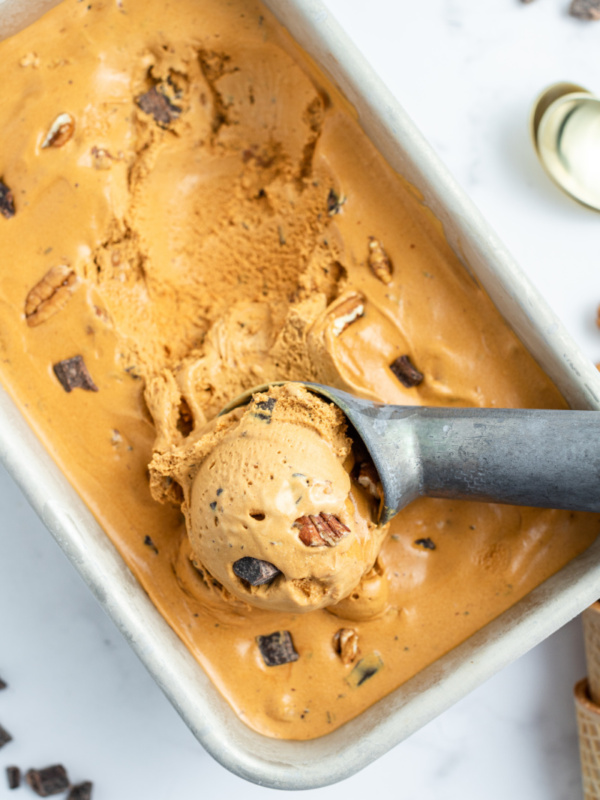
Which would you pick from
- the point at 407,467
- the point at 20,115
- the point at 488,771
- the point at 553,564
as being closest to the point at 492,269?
the point at 407,467

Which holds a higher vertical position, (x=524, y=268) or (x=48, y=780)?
(x=524, y=268)

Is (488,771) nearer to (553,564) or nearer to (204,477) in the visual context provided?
(553,564)

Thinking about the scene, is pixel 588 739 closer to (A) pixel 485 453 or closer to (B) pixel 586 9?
(A) pixel 485 453

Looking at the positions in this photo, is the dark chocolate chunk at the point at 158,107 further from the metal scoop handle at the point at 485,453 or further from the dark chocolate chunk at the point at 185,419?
the metal scoop handle at the point at 485,453

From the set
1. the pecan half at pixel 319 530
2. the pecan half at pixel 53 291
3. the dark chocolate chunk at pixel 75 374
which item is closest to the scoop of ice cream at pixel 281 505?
the pecan half at pixel 319 530

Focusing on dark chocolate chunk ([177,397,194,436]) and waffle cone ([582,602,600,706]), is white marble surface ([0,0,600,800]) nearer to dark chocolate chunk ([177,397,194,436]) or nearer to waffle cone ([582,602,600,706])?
waffle cone ([582,602,600,706])

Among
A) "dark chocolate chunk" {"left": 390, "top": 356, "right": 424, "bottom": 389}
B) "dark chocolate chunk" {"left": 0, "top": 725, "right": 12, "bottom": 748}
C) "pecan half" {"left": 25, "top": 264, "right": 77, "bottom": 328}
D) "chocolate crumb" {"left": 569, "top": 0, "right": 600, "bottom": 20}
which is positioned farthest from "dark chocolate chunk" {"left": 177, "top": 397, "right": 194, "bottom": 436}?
"chocolate crumb" {"left": 569, "top": 0, "right": 600, "bottom": 20}

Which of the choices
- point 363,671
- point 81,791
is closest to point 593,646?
point 363,671
